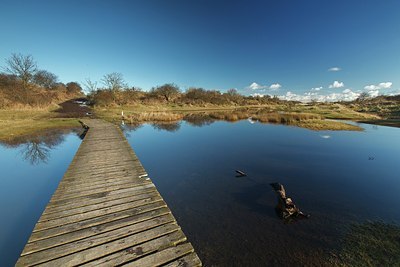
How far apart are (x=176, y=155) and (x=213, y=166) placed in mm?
3236

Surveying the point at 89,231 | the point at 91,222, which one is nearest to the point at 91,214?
the point at 91,222

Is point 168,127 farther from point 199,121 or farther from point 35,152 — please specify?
point 35,152

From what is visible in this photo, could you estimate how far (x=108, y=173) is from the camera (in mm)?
7672

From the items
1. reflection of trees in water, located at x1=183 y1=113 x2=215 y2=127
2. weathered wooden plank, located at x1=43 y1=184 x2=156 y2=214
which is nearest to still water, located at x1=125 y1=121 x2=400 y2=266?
weathered wooden plank, located at x1=43 y1=184 x2=156 y2=214

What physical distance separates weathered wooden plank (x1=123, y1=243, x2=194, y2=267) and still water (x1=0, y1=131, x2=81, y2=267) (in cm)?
375

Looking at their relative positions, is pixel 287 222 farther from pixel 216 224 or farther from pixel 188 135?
pixel 188 135

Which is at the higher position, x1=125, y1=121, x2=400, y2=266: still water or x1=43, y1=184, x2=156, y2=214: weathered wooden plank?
x1=43, y1=184, x2=156, y2=214: weathered wooden plank

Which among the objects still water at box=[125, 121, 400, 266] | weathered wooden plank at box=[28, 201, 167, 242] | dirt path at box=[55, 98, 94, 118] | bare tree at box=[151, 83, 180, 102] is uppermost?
bare tree at box=[151, 83, 180, 102]

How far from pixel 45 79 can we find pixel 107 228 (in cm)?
9031

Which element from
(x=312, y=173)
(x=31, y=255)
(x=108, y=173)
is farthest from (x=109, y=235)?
(x=312, y=173)

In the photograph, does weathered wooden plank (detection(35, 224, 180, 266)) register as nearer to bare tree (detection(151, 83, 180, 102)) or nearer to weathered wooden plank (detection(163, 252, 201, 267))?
weathered wooden plank (detection(163, 252, 201, 267))

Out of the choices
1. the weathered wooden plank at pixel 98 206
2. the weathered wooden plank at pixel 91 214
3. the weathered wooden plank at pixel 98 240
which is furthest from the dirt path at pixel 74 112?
the weathered wooden plank at pixel 98 240

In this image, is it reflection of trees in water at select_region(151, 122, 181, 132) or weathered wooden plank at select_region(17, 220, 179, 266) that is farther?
reflection of trees in water at select_region(151, 122, 181, 132)

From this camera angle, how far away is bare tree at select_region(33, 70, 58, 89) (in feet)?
216
